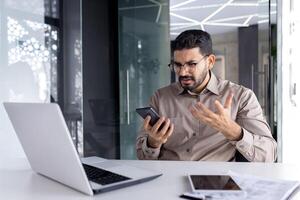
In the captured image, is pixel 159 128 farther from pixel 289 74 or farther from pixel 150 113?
pixel 289 74

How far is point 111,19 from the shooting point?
3852 mm

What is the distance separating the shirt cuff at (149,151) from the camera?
1.54 m

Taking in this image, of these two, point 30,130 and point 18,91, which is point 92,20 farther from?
point 30,130

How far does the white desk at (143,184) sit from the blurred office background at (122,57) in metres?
0.96

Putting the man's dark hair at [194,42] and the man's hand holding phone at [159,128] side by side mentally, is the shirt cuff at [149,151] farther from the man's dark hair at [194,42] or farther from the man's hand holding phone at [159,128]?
the man's dark hair at [194,42]

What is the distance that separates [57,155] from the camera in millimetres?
871

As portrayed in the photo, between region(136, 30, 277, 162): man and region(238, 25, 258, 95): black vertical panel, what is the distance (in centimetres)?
142

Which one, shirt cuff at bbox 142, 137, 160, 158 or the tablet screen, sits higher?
the tablet screen

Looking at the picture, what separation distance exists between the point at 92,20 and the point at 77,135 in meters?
1.29

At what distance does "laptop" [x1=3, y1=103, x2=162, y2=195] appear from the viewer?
2.64ft

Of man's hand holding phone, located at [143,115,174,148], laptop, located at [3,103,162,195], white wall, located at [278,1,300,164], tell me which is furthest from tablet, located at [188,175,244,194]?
white wall, located at [278,1,300,164]

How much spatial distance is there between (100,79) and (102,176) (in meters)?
2.80

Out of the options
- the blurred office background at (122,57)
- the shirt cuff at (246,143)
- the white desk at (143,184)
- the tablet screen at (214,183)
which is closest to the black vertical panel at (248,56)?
the blurred office background at (122,57)

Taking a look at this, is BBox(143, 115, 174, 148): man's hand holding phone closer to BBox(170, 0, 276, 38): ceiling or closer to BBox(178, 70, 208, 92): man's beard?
BBox(178, 70, 208, 92): man's beard
